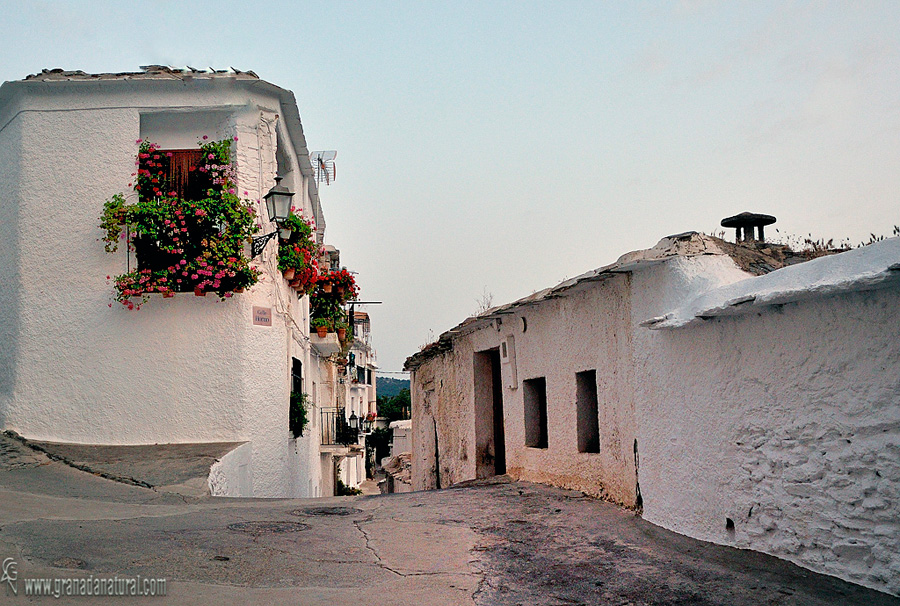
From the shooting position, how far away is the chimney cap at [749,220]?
8.44m

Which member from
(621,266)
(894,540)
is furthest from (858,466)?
(621,266)

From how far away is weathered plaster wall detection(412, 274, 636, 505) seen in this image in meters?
7.75

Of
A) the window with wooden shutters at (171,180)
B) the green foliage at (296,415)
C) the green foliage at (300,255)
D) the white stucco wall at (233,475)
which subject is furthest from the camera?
the green foliage at (296,415)

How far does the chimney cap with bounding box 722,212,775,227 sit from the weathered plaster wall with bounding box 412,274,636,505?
1825 mm

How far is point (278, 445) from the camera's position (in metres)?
11.5

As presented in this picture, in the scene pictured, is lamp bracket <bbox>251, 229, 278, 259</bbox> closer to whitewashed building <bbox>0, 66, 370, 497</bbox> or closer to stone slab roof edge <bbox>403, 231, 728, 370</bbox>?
whitewashed building <bbox>0, 66, 370, 497</bbox>

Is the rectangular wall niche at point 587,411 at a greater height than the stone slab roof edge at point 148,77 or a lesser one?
lesser

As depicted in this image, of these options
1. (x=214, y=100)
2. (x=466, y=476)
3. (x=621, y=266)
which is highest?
(x=214, y=100)

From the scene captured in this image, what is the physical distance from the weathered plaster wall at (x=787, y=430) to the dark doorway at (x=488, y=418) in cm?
575

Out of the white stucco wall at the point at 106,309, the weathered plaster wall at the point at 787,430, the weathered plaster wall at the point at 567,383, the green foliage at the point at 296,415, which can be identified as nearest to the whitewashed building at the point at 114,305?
the white stucco wall at the point at 106,309

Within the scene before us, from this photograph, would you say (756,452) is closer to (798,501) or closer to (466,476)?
(798,501)

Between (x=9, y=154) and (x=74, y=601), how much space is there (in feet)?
30.7

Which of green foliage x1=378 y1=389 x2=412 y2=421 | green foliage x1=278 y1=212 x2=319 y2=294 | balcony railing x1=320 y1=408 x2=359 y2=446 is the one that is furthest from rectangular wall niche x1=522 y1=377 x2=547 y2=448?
green foliage x1=378 y1=389 x2=412 y2=421

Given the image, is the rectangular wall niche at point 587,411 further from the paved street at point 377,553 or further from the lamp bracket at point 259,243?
the lamp bracket at point 259,243
